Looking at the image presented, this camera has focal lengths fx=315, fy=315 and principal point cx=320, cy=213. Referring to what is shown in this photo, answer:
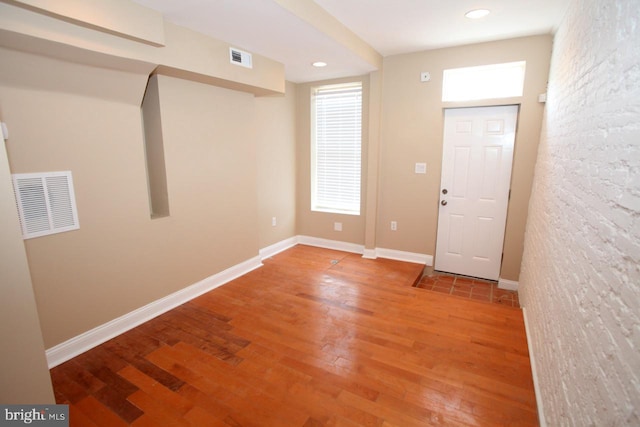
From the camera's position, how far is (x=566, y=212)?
1766 millimetres

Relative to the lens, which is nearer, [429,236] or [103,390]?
[103,390]

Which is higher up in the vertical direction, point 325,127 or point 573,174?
point 325,127

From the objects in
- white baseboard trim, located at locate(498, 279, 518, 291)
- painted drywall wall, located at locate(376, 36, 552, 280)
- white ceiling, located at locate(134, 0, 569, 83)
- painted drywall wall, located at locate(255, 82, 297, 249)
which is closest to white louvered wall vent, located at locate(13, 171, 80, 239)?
white ceiling, located at locate(134, 0, 569, 83)

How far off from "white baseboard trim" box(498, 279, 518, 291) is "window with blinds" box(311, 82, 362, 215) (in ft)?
6.71

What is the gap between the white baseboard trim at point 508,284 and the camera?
12.2 feet

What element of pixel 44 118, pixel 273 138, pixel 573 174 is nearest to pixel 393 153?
pixel 273 138

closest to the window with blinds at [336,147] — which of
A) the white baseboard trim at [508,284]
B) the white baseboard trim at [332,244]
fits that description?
the white baseboard trim at [332,244]

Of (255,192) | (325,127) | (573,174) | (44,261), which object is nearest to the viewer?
(573,174)

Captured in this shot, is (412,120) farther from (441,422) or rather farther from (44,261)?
(44,261)

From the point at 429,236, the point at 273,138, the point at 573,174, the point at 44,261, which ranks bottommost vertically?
the point at 429,236

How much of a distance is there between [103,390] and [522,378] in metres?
2.73

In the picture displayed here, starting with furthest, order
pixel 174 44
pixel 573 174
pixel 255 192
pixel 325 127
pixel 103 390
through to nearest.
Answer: pixel 325 127 < pixel 255 192 < pixel 174 44 < pixel 103 390 < pixel 573 174

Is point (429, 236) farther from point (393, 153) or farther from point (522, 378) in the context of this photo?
point (522, 378)

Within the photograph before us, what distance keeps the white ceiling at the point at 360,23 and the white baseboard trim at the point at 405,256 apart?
8.11ft
